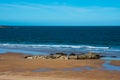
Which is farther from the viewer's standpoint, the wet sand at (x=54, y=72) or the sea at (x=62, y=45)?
the sea at (x=62, y=45)

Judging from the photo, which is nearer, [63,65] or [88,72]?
[88,72]

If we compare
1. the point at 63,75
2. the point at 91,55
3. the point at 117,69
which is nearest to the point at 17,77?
the point at 63,75

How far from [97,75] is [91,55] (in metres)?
11.8

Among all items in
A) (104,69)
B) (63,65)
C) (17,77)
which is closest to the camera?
(17,77)

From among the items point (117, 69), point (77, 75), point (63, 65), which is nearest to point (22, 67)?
point (63, 65)

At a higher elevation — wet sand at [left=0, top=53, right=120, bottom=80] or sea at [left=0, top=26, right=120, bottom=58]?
wet sand at [left=0, top=53, right=120, bottom=80]

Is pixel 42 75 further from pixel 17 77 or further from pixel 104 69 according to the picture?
pixel 104 69

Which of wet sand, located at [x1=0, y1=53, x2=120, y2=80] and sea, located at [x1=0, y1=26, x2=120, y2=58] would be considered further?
sea, located at [x1=0, y1=26, x2=120, y2=58]

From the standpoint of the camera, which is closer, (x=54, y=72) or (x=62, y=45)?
(x=54, y=72)

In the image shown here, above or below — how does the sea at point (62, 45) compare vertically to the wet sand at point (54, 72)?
below

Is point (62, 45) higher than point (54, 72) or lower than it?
lower

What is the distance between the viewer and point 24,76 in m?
22.8

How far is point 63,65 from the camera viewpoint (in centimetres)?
2898

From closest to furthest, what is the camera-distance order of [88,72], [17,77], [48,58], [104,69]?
[17,77] < [88,72] < [104,69] < [48,58]
